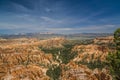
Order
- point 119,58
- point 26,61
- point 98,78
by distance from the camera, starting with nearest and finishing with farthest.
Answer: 1. point 119,58
2. point 98,78
3. point 26,61

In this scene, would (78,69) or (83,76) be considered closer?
(83,76)

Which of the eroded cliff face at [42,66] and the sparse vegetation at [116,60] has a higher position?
the sparse vegetation at [116,60]

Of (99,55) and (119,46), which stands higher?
(119,46)

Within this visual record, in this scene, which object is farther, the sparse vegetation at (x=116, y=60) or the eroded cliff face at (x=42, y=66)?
the eroded cliff face at (x=42, y=66)

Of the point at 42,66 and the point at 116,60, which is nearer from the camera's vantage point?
the point at 116,60

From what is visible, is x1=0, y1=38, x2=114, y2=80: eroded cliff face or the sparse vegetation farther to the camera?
x1=0, y1=38, x2=114, y2=80: eroded cliff face

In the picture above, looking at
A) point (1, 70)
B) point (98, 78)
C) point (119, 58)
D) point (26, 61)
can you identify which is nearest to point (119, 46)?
point (119, 58)

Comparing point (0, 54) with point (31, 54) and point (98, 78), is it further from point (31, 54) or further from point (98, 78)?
point (98, 78)

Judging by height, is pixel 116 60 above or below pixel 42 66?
above

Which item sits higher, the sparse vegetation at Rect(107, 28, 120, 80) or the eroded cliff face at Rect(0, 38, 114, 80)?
the sparse vegetation at Rect(107, 28, 120, 80)

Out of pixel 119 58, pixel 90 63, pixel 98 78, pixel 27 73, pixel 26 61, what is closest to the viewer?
pixel 119 58

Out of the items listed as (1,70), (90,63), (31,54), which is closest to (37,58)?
(31,54)
